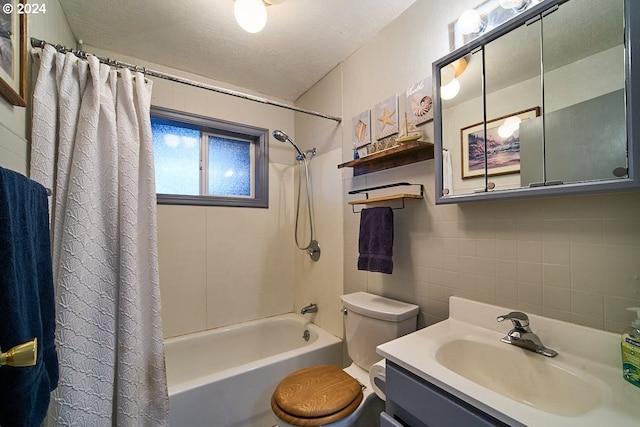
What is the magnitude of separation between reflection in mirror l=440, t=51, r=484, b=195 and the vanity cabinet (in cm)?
74

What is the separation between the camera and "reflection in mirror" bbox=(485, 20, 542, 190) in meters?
0.91

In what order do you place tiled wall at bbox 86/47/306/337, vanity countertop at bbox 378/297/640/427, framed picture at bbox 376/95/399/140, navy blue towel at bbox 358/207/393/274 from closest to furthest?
vanity countertop at bbox 378/297/640/427, navy blue towel at bbox 358/207/393/274, framed picture at bbox 376/95/399/140, tiled wall at bbox 86/47/306/337

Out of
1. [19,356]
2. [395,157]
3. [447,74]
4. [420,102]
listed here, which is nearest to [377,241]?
[395,157]

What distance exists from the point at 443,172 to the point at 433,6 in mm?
840

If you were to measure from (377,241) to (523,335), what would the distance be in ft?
2.30

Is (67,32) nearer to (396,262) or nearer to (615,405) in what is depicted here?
(396,262)

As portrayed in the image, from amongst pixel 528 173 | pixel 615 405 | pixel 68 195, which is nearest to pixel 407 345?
pixel 615 405

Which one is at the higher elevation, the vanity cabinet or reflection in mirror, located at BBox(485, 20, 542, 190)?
reflection in mirror, located at BBox(485, 20, 542, 190)

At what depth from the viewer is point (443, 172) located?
1161 mm

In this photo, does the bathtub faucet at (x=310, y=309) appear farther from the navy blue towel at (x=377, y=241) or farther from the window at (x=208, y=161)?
the window at (x=208, y=161)

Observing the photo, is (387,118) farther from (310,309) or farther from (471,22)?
(310,309)

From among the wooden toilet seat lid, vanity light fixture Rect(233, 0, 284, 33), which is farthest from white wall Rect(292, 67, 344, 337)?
vanity light fixture Rect(233, 0, 284, 33)

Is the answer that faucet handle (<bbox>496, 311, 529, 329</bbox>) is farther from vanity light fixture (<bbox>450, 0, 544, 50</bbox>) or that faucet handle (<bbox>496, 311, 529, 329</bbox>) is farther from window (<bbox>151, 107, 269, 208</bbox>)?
window (<bbox>151, 107, 269, 208</bbox>)

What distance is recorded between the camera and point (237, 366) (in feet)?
6.10
